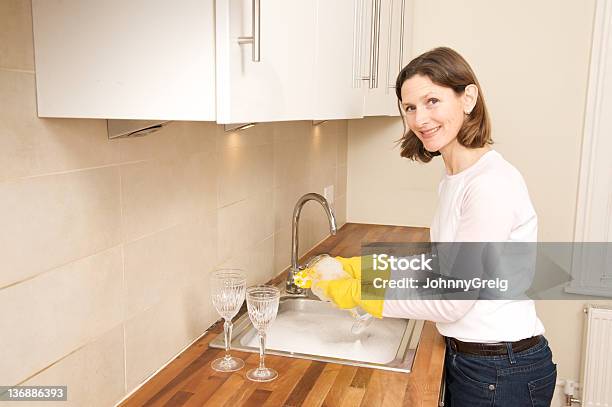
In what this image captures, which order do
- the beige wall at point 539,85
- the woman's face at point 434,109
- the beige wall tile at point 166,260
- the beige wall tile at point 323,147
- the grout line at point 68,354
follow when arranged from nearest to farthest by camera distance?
the grout line at point 68,354, the beige wall tile at point 166,260, the woman's face at point 434,109, the beige wall tile at point 323,147, the beige wall at point 539,85

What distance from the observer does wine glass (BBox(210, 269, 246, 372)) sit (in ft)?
4.23

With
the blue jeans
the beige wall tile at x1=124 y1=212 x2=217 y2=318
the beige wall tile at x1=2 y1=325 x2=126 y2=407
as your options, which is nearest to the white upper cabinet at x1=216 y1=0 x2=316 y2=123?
the beige wall tile at x1=124 y1=212 x2=217 y2=318

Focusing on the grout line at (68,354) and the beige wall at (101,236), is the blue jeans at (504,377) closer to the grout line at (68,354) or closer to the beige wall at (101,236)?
the beige wall at (101,236)

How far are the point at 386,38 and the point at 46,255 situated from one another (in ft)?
5.09

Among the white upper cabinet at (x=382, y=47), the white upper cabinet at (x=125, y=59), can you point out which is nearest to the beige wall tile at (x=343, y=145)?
the white upper cabinet at (x=382, y=47)

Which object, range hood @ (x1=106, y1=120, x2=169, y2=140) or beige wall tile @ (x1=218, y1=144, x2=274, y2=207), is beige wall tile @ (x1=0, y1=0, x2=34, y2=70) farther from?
beige wall tile @ (x1=218, y1=144, x2=274, y2=207)

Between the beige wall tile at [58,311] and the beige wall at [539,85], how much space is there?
2.01 metres

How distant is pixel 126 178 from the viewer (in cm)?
110

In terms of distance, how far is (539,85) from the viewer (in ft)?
8.38

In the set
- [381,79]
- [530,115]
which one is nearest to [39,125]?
[381,79]

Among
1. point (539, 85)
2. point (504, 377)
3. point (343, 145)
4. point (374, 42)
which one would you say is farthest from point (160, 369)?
point (539, 85)

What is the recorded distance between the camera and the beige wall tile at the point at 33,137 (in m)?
0.83

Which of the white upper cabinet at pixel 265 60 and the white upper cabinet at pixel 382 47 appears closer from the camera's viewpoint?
the white upper cabinet at pixel 265 60

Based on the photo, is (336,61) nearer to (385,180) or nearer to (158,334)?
(158,334)
